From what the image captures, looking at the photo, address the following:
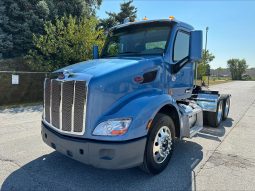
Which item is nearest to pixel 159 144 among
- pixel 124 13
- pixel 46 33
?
pixel 46 33

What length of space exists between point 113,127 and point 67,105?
2.75ft

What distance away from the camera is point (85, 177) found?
3781mm

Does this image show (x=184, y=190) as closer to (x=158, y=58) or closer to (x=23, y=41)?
(x=158, y=58)

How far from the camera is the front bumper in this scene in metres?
3.21

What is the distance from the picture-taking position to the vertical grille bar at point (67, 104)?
351 centimetres

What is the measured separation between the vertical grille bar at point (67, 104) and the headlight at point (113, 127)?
0.52 metres

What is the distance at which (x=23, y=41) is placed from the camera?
16.4 metres

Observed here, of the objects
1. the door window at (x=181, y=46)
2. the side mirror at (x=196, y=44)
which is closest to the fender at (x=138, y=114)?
the door window at (x=181, y=46)

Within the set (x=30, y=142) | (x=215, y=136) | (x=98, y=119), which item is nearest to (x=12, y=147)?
(x=30, y=142)

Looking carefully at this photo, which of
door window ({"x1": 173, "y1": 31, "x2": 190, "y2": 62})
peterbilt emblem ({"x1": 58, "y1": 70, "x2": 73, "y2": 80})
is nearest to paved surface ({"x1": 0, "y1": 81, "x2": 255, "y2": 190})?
peterbilt emblem ({"x1": 58, "y1": 70, "x2": 73, "y2": 80})

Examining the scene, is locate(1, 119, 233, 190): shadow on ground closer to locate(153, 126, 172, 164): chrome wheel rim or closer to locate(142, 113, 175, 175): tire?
locate(142, 113, 175, 175): tire

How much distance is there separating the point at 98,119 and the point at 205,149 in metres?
3.02

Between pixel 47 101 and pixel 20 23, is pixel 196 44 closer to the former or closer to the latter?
pixel 47 101

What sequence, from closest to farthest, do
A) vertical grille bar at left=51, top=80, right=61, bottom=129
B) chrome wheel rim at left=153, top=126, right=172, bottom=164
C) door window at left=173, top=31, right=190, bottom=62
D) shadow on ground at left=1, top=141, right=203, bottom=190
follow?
shadow on ground at left=1, top=141, right=203, bottom=190
vertical grille bar at left=51, top=80, right=61, bottom=129
chrome wheel rim at left=153, top=126, right=172, bottom=164
door window at left=173, top=31, right=190, bottom=62
